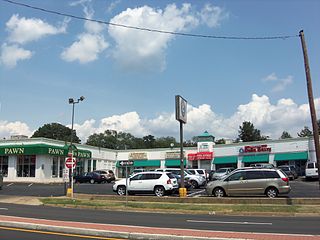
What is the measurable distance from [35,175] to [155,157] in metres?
20.7

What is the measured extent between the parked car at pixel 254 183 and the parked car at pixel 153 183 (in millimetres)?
3536

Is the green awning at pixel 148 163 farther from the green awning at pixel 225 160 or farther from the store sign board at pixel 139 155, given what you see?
the green awning at pixel 225 160

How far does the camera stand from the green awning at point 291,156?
50484mm

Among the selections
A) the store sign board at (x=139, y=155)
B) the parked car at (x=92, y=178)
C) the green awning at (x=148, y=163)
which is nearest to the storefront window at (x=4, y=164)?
the parked car at (x=92, y=178)

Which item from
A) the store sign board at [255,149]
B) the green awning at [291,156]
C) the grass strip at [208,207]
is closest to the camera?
the grass strip at [208,207]

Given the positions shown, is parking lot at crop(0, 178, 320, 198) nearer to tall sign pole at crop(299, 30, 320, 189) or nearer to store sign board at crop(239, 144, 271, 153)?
tall sign pole at crop(299, 30, 320, 189)

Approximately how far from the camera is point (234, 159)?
56219mm

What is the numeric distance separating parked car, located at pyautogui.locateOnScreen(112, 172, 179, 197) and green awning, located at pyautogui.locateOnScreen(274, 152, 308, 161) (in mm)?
29318

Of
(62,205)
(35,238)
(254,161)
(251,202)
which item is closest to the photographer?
(35,238)

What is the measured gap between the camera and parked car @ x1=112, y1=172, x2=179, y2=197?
2578 cm

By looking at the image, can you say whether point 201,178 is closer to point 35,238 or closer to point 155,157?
point 35,238

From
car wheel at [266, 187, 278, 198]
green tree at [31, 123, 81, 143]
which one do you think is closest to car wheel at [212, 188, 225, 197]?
car wheel at [266, 187, 278, 198]

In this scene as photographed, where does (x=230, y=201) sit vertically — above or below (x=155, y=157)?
below

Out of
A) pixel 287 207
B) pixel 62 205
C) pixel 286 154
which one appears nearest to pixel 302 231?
pixel 287 207
